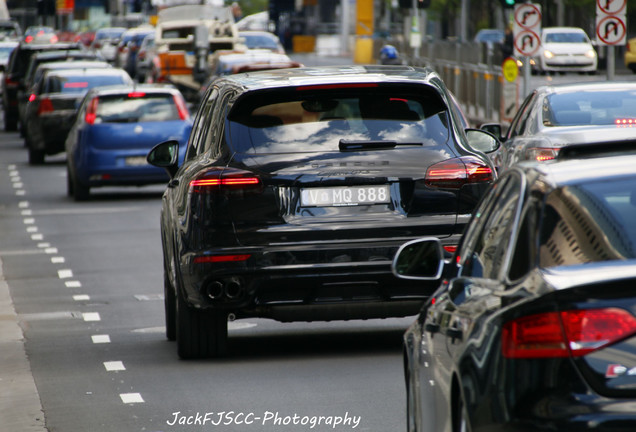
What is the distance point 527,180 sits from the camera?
194 inches

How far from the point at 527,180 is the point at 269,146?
4.78 metres

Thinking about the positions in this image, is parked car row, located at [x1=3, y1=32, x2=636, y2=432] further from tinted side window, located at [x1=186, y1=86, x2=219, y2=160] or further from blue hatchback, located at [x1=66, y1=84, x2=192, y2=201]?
blue hatchback, located at [x1=66, y1=84, x2=192, y2=201]

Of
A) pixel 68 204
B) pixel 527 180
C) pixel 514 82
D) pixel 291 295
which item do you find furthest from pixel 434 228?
pixel 514 82

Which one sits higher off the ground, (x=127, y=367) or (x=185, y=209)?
(x=185, y=209)

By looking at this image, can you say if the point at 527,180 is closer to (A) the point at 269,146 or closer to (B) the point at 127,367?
(A) the point at 269,146

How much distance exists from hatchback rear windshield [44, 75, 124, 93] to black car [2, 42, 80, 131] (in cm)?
1013

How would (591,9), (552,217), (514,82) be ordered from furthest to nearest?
(591,9), (514,82), (552,217)

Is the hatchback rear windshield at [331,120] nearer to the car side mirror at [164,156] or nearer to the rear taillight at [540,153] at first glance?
the car side mirror at [164,156]

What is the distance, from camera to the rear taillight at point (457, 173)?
376 inches

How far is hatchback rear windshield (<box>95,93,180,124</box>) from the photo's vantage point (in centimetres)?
2430

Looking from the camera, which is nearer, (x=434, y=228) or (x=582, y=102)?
(x=434, y=228)

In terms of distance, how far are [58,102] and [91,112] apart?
719 cm

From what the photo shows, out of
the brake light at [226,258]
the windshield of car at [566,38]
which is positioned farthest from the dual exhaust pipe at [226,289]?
the windshield of car at [566,38]

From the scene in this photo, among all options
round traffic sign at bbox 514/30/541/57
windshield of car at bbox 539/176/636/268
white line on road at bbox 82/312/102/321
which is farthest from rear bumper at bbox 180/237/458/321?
round traffic sign at bbox 514/30/541/57
